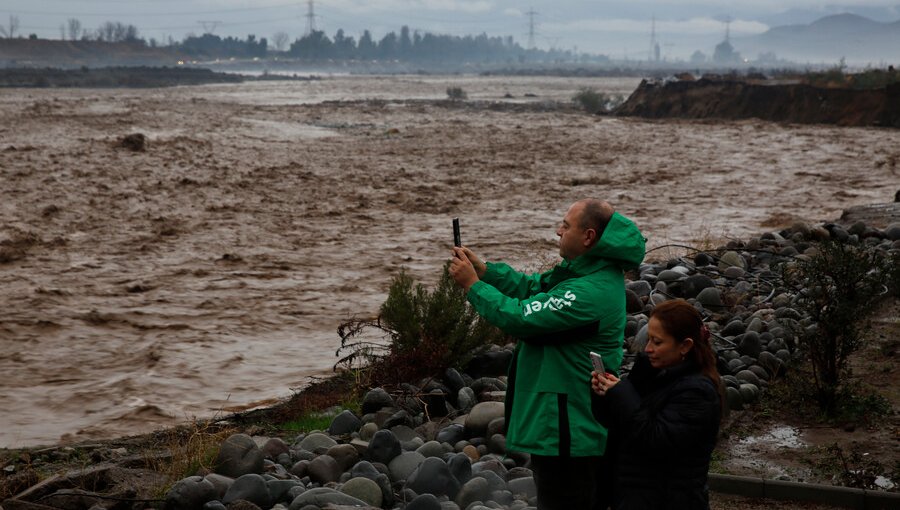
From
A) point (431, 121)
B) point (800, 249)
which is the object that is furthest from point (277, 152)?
point (800, 249)

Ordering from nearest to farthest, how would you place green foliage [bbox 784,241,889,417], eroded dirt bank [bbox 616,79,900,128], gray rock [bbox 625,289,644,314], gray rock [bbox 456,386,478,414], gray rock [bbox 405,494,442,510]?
gray rock [bbox 405,494,442,510], green foliage [bbox 784,241,889,417], gray rock [bbox 456,386,478,414], gray rock [bbox 625,289,644,314], eroded dirt bank [bbox 616,79,900,128]

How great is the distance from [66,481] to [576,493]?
10.1ft

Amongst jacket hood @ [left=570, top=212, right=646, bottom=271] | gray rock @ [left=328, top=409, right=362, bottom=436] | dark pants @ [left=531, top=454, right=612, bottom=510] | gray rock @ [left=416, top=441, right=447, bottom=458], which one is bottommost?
gray rock @ [left=328, top=409, right=362, bottom=436]

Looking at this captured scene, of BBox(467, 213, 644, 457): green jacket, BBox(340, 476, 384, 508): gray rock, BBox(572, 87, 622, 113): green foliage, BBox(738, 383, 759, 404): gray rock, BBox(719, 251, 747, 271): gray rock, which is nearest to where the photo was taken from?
BBox(467, 213, 644, 457): green jacket

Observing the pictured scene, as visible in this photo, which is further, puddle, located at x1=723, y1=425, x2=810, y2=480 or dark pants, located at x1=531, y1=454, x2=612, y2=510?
puddle, located at x1=723, y1=425, x2=810, y2=480

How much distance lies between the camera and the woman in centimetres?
350

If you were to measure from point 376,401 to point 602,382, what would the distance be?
387 cm

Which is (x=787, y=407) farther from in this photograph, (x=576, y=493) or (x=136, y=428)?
(x=136, y=428)

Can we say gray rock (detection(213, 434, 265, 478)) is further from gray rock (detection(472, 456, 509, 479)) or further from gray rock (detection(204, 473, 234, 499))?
gray rock (detection(472, 456, 509, 479))

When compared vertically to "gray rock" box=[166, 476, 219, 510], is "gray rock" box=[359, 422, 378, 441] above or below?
below

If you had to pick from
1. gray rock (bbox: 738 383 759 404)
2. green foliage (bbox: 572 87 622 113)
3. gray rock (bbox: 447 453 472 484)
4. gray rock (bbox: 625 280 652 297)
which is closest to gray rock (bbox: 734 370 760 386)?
gray rock (bbox: 738 383 759 404)

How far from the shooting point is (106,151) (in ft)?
82.6

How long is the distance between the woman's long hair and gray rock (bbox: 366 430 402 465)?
9.46 ft

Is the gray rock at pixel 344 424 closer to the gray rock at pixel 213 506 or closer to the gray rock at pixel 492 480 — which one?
the gray rock at pixel 492 480
